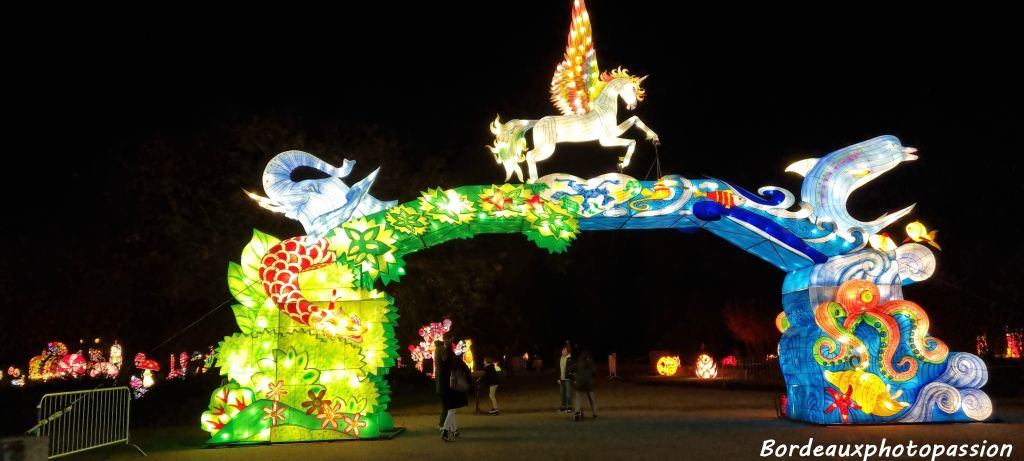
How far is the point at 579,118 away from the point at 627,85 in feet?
3.11

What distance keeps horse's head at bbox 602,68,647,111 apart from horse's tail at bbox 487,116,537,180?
139 centimetres

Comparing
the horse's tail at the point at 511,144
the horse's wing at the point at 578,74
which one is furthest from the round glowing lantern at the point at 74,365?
the horse's wing at the point at 578,74

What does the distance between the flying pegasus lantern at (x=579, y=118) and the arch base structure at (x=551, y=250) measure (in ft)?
1.72

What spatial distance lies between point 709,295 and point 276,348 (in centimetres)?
3490

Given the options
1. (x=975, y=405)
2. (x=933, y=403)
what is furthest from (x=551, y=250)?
(x=975, y=405)

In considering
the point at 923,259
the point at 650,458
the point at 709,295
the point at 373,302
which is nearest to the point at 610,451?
the point at 650,458

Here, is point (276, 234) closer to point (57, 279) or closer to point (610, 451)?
point (57, 279)

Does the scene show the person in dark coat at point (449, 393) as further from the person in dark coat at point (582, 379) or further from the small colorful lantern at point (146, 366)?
the small colorful lantern at point (146, 366)

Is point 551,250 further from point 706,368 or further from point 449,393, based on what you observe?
point 706,368

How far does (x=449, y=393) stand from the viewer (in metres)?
11.7

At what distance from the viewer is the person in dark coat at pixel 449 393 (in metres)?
11.6

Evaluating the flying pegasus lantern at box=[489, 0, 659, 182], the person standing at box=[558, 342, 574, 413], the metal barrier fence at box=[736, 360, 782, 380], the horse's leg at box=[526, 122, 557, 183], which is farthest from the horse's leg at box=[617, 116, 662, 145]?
the metal barrier fence at box=[736, 360, 782, 380]

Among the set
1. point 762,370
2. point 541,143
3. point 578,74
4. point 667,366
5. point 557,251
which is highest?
point 578,74

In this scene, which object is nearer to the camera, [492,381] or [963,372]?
[963,372]
